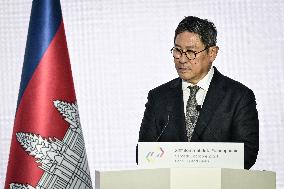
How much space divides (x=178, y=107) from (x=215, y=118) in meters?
0.14

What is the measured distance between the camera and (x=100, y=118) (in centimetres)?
250

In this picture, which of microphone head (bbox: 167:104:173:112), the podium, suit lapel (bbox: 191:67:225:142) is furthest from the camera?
microphone head (bbox: 167:104:173:112)

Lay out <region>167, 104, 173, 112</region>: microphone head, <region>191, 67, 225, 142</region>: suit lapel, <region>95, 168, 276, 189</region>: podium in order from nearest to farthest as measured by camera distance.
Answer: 1. <region>95, 168, 276, 189</region>: podium
2. <region>191, 67, 225, 142</region>: suit lapel
3. <region>167, 104, 173, 112</region>: microphone head

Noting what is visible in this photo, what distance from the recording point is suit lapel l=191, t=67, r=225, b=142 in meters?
1.76

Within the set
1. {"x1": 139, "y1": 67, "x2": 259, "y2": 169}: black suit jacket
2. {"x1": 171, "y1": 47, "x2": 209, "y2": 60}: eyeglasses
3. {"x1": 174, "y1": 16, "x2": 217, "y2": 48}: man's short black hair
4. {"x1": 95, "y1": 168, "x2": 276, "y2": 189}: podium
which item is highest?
{"x1": 174, "y1": 16, "x2": 217, "y2": 48}: man's short black hair

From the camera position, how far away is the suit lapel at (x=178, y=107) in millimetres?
1794

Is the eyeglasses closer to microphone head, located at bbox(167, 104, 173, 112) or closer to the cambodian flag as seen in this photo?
microphone head, located at bbox(167, 104, 173, 112)

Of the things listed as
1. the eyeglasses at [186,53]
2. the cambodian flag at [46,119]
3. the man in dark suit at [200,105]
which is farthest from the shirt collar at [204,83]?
the cambodian flag at [46,119]

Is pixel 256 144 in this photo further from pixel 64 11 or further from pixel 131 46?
pixel 64 11

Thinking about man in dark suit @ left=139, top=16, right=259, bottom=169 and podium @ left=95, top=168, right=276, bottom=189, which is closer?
podium @ left=95, top=168, right=276, bottom=189

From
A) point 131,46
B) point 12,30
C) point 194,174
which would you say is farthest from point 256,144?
point 12,30

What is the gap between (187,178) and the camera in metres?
1.25

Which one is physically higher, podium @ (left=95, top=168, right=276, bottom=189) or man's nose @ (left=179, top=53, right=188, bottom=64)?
man's nose @ (left=179, top=53, right=188, bottom=64)

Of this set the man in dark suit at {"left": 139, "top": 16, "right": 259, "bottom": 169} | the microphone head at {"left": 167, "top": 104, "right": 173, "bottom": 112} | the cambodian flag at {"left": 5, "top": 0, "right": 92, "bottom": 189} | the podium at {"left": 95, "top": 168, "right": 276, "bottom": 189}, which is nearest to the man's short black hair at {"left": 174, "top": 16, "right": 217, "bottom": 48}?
the man in dark suit at {"left": 139, "top": 16, "right": 259, "bottom": 169}
